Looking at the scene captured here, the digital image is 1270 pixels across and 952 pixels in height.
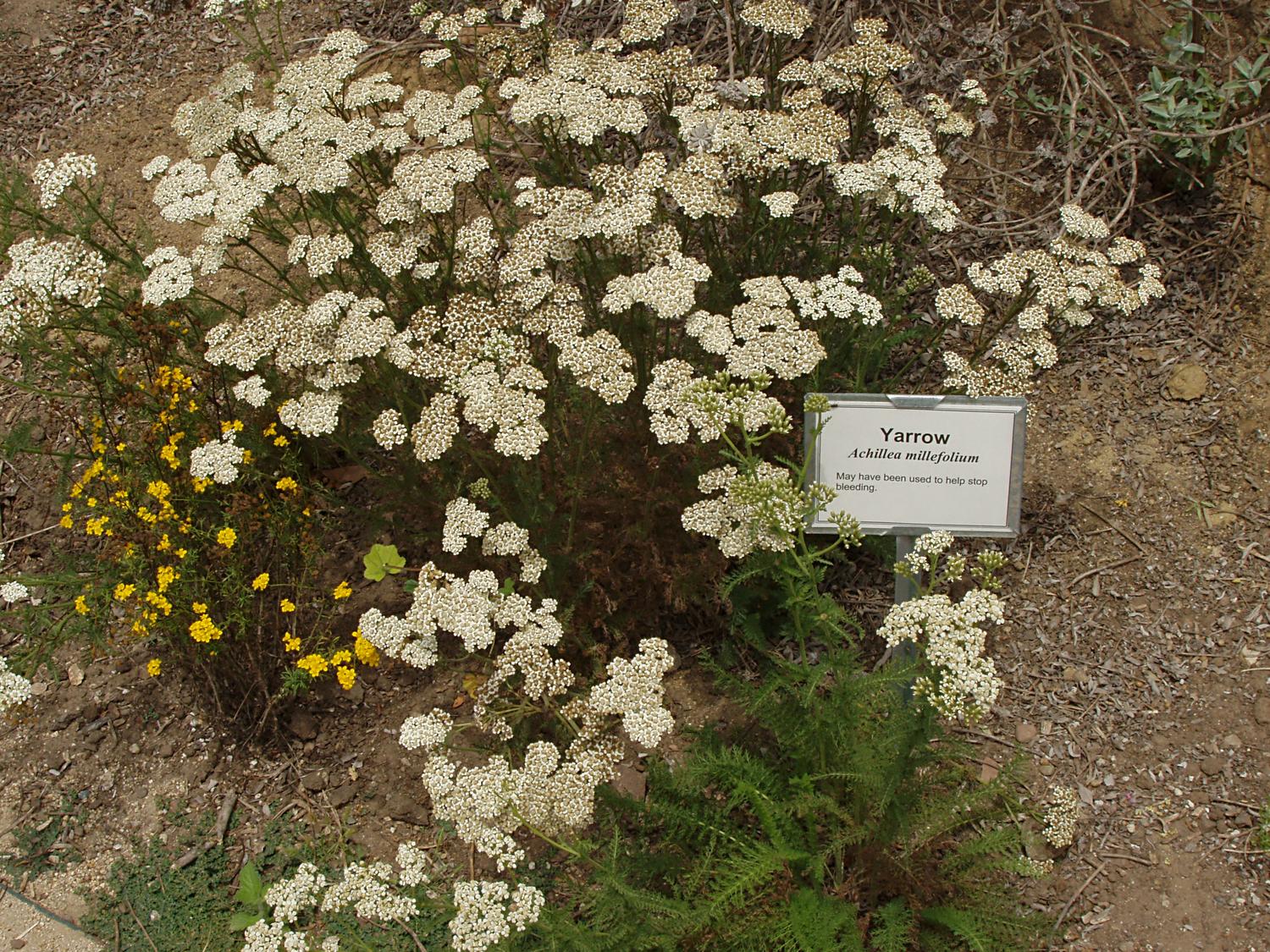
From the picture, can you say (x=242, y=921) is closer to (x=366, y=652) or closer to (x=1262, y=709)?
(x=366, y=652)

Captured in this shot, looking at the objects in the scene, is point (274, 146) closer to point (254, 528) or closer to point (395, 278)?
point (395, 278)

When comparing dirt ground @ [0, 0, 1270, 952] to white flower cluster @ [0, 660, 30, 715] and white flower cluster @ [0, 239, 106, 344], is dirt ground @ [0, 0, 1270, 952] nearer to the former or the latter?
white flower cluster @ [0, 660, 30, 715]

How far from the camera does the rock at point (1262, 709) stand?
3627 millimetres

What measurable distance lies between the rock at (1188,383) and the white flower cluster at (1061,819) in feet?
6.54

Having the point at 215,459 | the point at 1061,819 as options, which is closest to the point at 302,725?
the point at 215,459

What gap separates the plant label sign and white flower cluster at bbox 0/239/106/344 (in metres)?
2.79

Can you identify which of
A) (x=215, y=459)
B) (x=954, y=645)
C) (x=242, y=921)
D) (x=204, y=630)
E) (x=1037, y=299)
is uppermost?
(x=1037, y=299)

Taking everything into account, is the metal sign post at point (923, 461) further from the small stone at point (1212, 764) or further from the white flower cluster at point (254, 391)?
the white flower cluster at point (254, 391)

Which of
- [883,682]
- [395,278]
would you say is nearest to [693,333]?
[883,682]

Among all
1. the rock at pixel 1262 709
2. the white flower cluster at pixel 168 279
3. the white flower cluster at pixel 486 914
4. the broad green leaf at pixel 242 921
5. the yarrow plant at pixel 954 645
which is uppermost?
the white flower cluster at pixel 168 279

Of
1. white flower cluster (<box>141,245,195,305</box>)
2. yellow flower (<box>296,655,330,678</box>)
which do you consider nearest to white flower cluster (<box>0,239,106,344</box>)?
white flower cluster (<box>141,245,195,305</box>)

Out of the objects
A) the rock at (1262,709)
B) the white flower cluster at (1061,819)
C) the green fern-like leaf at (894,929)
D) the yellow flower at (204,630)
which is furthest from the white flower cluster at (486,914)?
the rock at (1262,709)

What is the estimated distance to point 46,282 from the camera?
380cm

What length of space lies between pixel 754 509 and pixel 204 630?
218 centimetres
